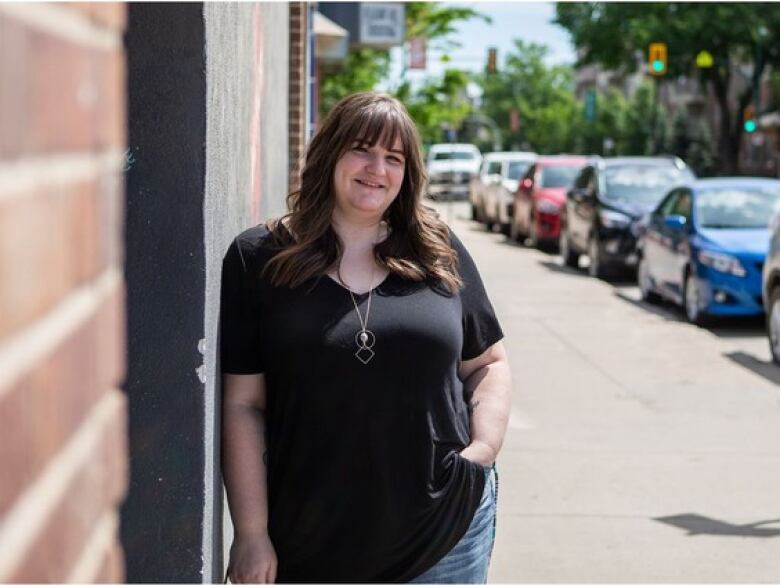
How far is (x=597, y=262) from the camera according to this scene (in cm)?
2102

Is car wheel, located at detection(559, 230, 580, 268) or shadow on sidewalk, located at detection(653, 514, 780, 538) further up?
shadow on sidewalk, located at detection(653, 514, 780, 538)

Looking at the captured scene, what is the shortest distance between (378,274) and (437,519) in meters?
0.51

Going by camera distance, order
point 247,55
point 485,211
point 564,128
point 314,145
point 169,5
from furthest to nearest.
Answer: point 564,128, point 485,211, point 247,55, point 314,145, point 169,5

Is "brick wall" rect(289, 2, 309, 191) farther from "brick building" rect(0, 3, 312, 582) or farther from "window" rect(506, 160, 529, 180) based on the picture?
"window" rect(506, 160, 529, 180)

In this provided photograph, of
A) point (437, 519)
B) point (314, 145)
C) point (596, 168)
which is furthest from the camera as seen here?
point (596, 168)

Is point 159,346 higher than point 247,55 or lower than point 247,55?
lower

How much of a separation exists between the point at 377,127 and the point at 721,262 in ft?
39.0

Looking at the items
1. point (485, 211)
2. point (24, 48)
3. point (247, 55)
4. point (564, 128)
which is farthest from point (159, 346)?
point (564, 128)

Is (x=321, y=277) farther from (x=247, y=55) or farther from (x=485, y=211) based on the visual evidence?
(x=485, y=211)

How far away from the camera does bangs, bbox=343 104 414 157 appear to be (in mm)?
3078

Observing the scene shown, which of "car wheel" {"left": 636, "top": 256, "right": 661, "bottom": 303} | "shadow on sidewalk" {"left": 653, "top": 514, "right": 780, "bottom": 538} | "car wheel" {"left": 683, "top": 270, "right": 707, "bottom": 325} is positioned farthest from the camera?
"car wheel" {"left": 636, "top": 256, "right": 661, "bottom": 303}

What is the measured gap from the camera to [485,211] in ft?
119

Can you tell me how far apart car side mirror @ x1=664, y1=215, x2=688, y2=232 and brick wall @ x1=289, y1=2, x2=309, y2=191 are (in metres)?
5.70

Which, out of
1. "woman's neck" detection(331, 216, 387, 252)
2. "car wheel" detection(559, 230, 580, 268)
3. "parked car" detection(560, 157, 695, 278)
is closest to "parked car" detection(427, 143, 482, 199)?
"car wheel" detection(559, 230, 580, 268)
